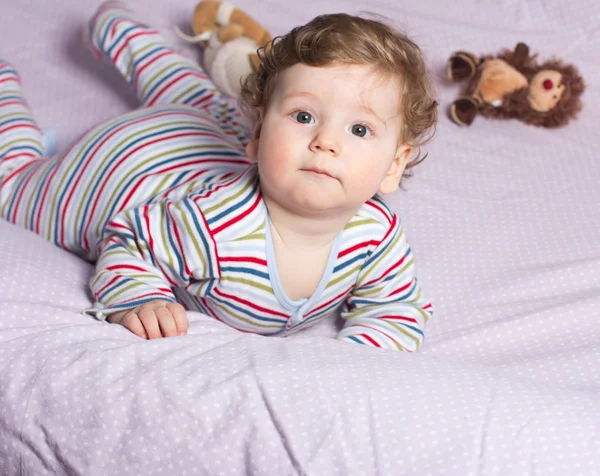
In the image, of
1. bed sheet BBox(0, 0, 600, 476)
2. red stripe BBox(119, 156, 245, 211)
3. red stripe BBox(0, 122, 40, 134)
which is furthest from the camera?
red stripe BBox(0, 122, 40, 134)

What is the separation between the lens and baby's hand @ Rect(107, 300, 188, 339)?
102 centimetres

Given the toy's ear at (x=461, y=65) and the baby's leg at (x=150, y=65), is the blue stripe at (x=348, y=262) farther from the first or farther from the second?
the toy's ear at (x=461, y=65)

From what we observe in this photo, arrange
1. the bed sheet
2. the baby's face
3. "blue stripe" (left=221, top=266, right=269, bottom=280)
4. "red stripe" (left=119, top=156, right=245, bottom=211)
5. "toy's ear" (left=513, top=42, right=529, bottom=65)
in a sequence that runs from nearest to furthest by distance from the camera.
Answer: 1. the bed sheet
2. the baby's face
3. "blue stripe" (left=221, top=266, right=269, bottom=280)
4. "red stripe" (left=119, top=156, right=245, bottom=211)
5. "toy's ear" (left=513, top=42, right=529, bottom=65)

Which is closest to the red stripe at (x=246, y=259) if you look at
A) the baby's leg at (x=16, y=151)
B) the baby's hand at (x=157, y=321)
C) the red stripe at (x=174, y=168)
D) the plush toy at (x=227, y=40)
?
the baby's hand at (x=157, y=321)

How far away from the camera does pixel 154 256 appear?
3.72 ft

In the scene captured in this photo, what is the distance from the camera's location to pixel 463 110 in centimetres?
166

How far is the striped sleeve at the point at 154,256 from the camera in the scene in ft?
3.58

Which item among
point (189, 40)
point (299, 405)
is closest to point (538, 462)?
point (299, 405)

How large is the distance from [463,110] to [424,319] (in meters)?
0.59

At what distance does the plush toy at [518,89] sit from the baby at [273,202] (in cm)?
54

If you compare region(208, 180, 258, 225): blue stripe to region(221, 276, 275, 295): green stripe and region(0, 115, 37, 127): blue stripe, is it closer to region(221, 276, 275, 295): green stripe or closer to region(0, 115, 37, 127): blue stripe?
region(221, 276, 275, 295): green stripe

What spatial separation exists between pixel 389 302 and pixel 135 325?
39 centimetres

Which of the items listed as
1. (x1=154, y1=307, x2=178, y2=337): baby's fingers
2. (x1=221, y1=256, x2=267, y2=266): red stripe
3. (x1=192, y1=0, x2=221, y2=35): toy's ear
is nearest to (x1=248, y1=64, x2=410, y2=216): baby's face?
(x1=221, y1=256, x2=267, y2=266): red stripe

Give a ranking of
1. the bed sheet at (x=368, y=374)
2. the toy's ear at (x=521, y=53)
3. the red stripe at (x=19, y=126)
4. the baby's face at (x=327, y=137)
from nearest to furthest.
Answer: the bed sheet at (x=368, y=374)
the baby's face at (x=327, y=137)
the red stripe at (x=19, y=126)
the toy's ear at (x=521, y=53)
